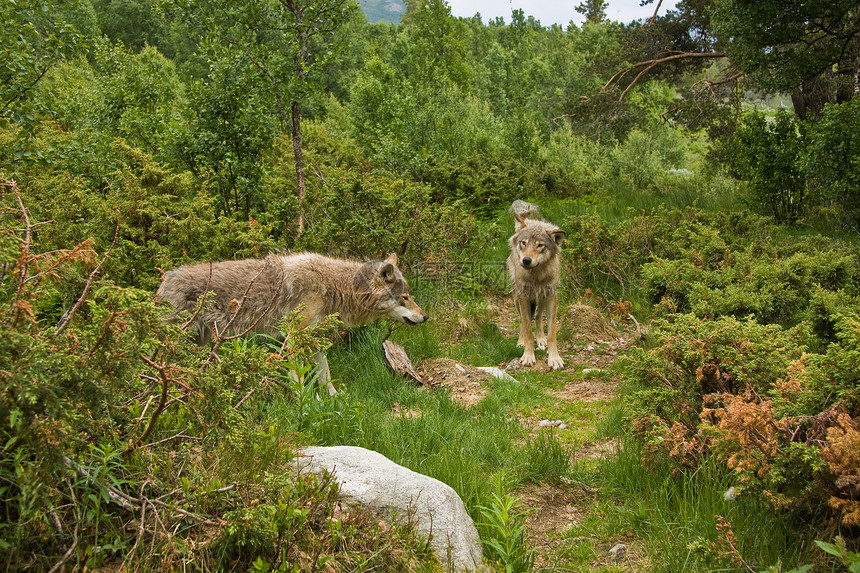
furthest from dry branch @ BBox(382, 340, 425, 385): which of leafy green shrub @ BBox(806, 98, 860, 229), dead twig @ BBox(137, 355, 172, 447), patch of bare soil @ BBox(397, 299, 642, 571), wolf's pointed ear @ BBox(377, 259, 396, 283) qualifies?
leafy green shrub @ BBox(806, 98, 860, 229)

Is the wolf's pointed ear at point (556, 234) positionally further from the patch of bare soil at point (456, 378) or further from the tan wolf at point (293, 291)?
the tan wolf at point (293, 291)

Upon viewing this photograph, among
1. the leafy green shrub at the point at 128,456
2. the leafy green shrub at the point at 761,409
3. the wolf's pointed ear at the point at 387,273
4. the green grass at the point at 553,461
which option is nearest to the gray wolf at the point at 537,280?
the green grass at the point at 553,461

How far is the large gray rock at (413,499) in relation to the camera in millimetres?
3021

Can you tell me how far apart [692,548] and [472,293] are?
6.46 metres

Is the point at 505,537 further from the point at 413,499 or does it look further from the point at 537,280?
the point at 537,280

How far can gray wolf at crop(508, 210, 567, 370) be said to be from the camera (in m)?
7.50

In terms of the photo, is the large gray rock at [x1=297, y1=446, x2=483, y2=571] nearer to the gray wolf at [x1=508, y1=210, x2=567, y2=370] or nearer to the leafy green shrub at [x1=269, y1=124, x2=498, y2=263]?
the gray wolf at [x1=508, y1=210, x2=567, y2=370]

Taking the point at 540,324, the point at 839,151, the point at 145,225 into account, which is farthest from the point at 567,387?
the point at 145,225

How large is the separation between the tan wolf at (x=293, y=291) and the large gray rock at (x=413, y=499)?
7.78 ft

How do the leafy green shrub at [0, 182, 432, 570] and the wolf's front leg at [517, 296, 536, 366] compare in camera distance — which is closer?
the leafy green shrub at [0, 182, 432, 570]

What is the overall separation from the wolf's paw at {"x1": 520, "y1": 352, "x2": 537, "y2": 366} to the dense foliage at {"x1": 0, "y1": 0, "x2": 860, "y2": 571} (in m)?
0.43

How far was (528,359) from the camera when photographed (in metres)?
7.48

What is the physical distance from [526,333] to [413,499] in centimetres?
474

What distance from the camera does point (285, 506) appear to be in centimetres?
265
